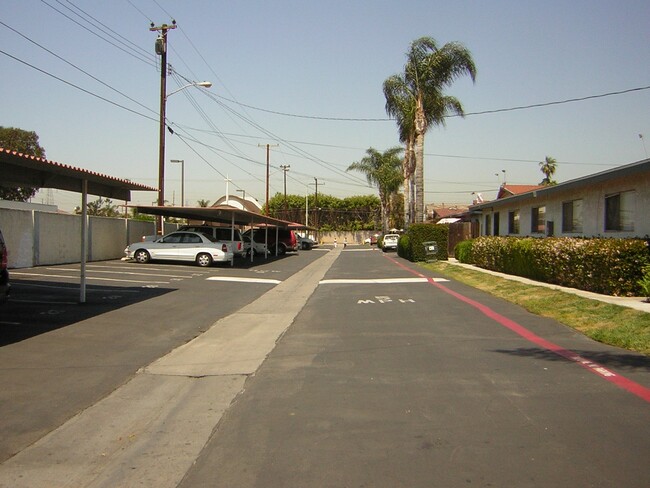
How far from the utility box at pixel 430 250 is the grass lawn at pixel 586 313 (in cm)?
1213

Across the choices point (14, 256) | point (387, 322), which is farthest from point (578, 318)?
point (14, 256)

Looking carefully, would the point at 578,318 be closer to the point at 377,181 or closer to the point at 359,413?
the point at 359,413

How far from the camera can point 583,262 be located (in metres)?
14.3

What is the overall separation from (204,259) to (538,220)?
544 inches

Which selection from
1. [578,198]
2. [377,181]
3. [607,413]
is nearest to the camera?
[607,413]

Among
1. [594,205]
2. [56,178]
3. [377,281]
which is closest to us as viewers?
[56,178]

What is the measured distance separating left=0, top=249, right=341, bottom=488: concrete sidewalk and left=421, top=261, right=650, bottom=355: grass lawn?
533 centimetres

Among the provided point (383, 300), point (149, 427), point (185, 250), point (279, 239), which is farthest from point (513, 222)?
point (149, 427)

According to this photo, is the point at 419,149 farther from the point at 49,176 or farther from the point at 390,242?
the point at 49,176

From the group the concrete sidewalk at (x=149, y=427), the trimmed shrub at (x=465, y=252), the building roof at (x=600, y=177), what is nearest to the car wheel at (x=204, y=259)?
the trimmed shrub at (x=465, y=252)

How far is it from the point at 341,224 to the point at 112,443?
84.6 m

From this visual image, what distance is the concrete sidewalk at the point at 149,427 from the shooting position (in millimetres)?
4238

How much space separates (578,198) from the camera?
59.8ft

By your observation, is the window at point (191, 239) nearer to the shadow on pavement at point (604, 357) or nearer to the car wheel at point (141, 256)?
the car wheel at point (141, 256)
